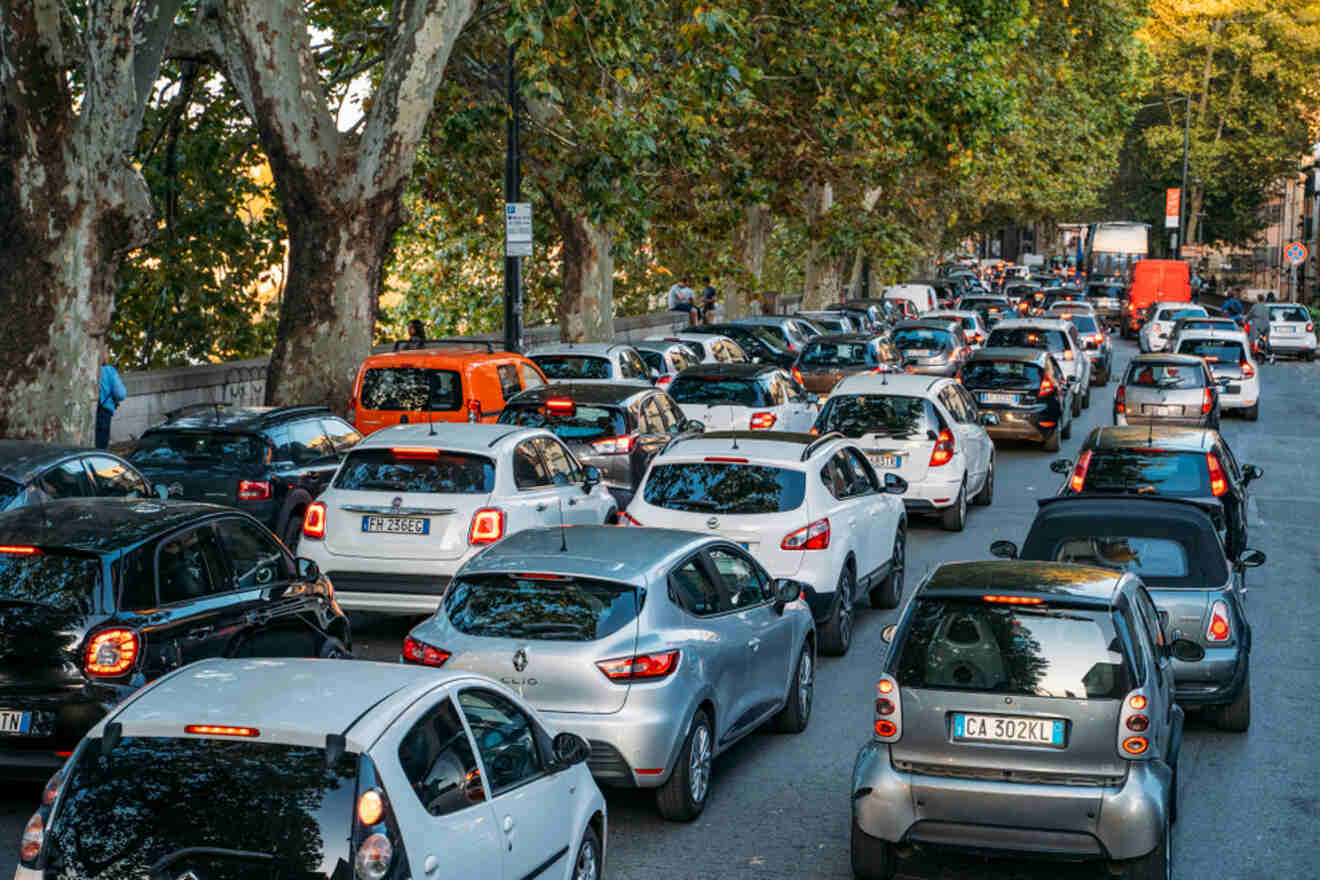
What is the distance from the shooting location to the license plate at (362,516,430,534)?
12898 mm

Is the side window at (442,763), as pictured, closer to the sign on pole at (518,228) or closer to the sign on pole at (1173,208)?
the sign on pole at (518,228)

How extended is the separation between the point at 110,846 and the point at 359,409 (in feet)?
44.8

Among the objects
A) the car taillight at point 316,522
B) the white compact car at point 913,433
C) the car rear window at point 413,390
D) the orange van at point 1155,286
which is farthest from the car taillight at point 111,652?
the orange van at point 1155,286

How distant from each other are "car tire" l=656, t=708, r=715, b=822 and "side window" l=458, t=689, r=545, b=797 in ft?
7.16

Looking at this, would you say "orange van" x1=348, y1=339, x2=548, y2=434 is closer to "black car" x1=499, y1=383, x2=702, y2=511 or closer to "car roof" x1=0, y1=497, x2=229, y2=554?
"black car" x1=499, y1=383, x2=702, y2=511

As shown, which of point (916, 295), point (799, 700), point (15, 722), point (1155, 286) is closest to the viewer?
point (15, 722)

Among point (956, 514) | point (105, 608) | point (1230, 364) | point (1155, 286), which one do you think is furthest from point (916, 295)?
point (105, 608)

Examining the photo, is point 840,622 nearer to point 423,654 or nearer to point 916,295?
point 423,654

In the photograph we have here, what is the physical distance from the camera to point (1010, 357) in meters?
26.3

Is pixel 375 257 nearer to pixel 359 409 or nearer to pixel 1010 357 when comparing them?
pixel 359 409

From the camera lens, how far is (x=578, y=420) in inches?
695

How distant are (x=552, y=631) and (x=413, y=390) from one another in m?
10.1

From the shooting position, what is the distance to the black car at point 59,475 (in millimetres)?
12281

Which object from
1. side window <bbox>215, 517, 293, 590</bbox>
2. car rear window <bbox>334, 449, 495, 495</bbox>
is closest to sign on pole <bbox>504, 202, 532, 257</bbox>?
car rear window <bbox>334, 449, 495, 495</bbox>
